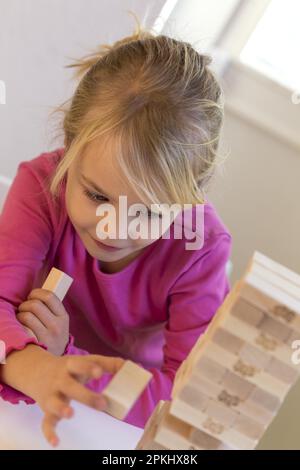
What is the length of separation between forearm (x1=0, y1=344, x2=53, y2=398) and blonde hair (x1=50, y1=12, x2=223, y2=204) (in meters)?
0.19

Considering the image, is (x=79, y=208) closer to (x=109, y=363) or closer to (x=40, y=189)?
(x=40, y=189)

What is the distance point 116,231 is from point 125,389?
0.26 m

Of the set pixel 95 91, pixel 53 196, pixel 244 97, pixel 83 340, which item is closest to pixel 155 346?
pixel 83 340

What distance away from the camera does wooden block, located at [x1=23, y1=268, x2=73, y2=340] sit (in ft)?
1.96

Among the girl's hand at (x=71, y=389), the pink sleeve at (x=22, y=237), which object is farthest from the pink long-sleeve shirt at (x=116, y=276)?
the girl's hand at (x=71, y=389)

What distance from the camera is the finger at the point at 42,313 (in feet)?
2.06

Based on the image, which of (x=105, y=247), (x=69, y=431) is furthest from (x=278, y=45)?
(x=69, y=431)

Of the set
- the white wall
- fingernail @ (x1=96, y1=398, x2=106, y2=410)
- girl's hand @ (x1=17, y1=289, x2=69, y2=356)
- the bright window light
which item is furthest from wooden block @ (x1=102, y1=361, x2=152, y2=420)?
the bright window light

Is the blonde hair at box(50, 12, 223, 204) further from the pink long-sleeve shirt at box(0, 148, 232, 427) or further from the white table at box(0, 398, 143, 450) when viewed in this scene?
the white table at box(0, 398, 143, 450)

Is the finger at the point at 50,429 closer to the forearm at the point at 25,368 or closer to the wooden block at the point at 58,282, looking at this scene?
the forearm at the point at 25,368

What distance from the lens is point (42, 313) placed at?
0.63 m

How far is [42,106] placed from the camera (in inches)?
42.7

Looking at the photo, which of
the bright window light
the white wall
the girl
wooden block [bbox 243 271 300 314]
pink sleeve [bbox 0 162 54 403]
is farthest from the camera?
the bright window light

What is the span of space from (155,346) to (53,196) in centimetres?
30
